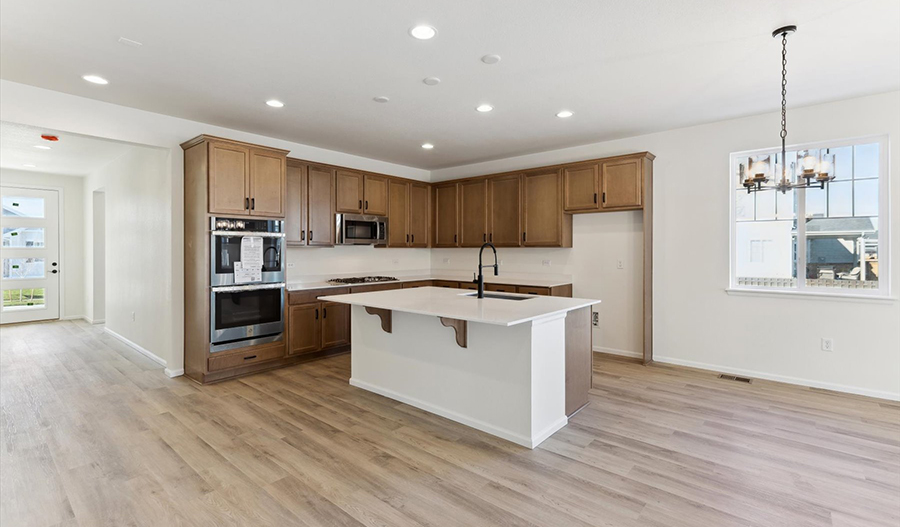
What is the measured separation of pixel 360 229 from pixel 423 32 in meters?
3.49

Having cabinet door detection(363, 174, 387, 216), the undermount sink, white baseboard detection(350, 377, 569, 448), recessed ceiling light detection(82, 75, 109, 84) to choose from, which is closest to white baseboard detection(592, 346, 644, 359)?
the undermount sink

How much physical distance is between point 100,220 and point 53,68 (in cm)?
511

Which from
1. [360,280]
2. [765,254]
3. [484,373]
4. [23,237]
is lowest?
[484,373]

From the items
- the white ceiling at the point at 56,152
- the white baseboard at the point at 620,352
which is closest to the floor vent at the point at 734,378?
the white baseboard at the point at 620,352

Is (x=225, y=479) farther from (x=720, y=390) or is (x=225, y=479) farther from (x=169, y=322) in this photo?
(x=720, y=390)

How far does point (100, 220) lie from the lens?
7.18 meters

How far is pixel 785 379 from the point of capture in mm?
4098

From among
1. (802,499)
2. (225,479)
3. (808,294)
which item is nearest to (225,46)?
(225,479)

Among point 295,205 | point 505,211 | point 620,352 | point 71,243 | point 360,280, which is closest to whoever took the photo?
point 295,205

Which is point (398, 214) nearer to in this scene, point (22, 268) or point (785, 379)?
point (785, 379)

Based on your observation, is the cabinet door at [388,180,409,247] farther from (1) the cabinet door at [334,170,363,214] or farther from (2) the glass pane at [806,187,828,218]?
(2) the glass pane at [806,187,828,218]

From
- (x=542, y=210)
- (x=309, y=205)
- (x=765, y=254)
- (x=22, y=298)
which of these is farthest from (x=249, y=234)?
(x=22, y=298)

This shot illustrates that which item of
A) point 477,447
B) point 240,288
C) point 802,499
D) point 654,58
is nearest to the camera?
point 802,499

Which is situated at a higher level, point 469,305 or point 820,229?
point 820,229
